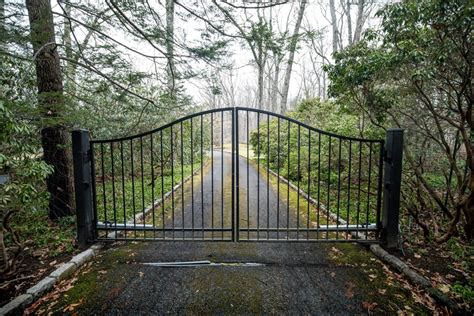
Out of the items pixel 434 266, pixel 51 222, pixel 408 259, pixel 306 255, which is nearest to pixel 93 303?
pixel 306 255

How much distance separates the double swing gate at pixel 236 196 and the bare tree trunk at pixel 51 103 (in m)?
0.51

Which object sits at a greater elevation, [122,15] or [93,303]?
[122,15]

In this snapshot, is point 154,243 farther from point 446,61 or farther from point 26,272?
point 446,61

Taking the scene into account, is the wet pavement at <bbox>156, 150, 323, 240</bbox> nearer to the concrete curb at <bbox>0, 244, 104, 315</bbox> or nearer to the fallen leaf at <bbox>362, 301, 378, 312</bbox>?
the concrete curb at <bbox>0, 244, 104, 315</bbox>

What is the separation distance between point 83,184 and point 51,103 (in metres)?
1.24

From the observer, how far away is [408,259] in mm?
2631

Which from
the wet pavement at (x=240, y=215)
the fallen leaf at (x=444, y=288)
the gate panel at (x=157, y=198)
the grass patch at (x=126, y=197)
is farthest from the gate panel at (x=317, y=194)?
the grass patch at (x=126, y=197)

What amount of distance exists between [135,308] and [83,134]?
79.4 inches

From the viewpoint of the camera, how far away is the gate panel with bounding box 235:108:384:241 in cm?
290

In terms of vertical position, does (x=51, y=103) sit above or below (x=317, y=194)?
above

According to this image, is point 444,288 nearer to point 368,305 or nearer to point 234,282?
point 368,305

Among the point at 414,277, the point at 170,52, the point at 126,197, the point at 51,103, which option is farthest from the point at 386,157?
the point at 126,197

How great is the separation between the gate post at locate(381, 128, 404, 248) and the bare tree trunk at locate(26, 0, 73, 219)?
13.1 feet

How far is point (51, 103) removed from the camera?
317cm
